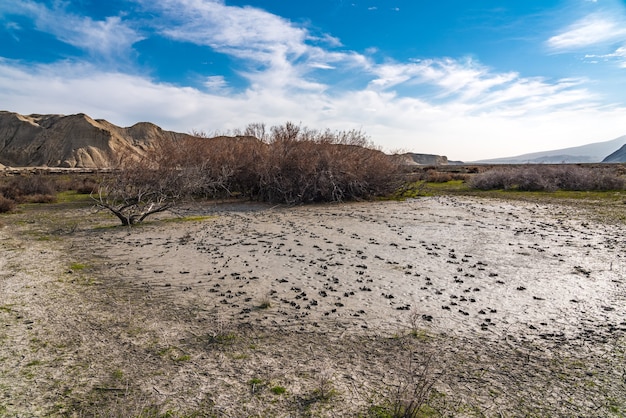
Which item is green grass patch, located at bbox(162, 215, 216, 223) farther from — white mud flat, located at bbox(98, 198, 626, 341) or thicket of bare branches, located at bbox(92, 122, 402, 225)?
thicket of bare branches, located at bbox(92, 122, 402, 225)

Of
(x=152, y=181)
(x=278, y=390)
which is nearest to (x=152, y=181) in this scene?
(x=152, y=181)

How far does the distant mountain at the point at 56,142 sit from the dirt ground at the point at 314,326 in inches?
2575

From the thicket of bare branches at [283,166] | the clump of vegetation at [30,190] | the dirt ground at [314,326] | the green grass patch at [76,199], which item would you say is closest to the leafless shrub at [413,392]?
the dirt ground at [314,326]

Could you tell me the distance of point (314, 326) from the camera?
15.3ft

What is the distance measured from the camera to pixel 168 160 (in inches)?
709

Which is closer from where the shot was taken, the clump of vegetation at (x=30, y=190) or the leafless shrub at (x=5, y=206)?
the leafless shrub at (x=5, y=206)

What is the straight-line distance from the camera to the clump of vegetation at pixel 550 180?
21406mm

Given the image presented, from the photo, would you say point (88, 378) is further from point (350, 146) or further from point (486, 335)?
point (350, 146)

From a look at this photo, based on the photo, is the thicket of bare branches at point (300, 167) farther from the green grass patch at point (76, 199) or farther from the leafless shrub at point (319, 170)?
the green grass patch at point (76, 199)

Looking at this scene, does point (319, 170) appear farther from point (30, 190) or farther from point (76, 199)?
Answer: point (30, 190)

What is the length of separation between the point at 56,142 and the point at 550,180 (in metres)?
80.7

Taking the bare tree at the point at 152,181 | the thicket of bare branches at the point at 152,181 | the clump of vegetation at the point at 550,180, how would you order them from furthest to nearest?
the clump of vegetation at the point at 550,180 → the bare tree at the point at 152,181 → the thicket of bare branches at the point at 152,181

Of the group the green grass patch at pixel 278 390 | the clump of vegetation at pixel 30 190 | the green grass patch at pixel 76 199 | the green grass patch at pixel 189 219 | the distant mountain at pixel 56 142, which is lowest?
the green grass patch at pixel 278 390

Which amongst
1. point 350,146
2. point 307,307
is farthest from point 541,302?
point 350,146
